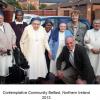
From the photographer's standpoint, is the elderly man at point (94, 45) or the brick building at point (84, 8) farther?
the elderly man at point (94, 45)

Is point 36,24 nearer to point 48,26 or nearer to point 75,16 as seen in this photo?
point 48,26

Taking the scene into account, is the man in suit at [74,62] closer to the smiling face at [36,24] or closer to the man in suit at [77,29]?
the man in suit at [77,29]

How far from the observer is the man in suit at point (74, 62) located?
8.14 feet

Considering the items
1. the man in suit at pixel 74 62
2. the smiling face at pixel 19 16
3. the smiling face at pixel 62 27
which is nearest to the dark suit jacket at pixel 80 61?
the man in suit at pixel 74 62

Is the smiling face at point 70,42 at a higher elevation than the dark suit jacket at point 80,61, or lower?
higher

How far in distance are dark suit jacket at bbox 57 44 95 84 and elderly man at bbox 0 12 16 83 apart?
0.29m

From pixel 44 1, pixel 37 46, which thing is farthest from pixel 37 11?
pixel 37 46

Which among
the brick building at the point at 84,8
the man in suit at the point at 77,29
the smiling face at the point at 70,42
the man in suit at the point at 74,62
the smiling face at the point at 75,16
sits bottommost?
the man in suit at the point at 74,62

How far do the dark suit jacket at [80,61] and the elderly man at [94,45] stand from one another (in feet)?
0.10

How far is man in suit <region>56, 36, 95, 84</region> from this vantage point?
248cm

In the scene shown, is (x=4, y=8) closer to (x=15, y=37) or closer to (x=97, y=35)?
(x=15, y=37)

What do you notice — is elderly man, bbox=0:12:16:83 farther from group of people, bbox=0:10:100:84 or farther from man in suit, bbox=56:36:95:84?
man in suit, bbox=56:36:95:84

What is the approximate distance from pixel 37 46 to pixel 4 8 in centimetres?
33

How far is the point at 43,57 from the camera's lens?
255cm
